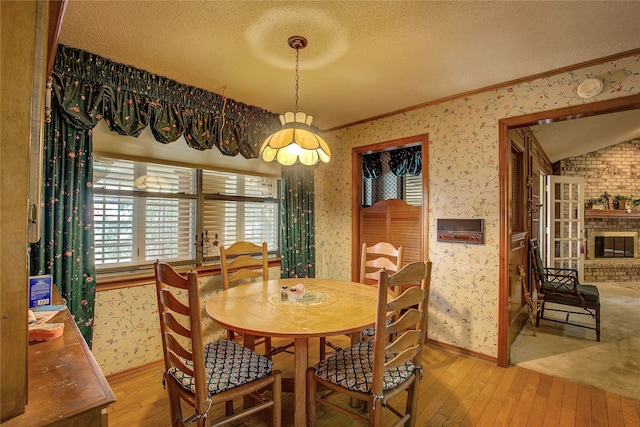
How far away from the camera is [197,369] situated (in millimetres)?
1284

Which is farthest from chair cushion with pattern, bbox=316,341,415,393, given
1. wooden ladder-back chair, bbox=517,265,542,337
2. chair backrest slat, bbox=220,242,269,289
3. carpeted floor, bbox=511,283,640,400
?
wooden ladder-back chair, bbox=517,265,542,337

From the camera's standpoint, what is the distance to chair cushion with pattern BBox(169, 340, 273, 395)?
4.72 ft

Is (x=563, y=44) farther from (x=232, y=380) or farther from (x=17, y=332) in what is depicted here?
(x=17, y=332)

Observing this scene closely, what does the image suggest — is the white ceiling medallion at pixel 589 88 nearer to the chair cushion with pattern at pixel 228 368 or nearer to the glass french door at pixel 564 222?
the chair cushion with pattern at pixel 228 368

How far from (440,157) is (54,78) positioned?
9.99 feet

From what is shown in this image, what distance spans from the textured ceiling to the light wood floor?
2.36 m

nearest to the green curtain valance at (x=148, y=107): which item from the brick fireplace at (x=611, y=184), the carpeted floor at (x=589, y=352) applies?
the carpeted floor at (x=589, y=352)

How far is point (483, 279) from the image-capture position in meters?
2.63

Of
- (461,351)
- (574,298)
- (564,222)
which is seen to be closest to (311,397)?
(461,351)

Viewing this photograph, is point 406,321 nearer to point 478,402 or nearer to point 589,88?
point 478,402

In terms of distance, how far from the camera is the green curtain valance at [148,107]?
6.75ft

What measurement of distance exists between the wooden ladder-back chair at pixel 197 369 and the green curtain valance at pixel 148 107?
1.42 metres

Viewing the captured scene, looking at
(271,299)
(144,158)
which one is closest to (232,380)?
(271,299)

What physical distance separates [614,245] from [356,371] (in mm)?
7336
